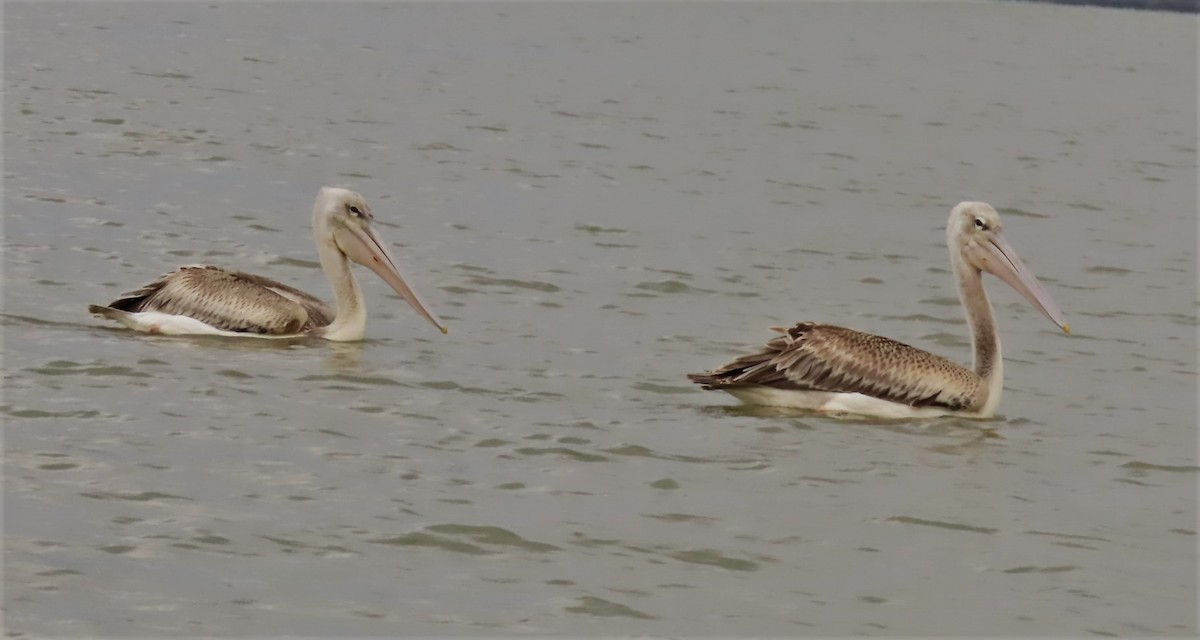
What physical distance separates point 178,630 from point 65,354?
3762mm

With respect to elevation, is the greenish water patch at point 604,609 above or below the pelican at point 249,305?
above

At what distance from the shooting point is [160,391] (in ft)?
29.8

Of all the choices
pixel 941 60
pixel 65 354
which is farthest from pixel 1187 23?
pixel 65 354

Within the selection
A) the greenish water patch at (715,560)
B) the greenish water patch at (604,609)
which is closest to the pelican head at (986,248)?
the greenish water patch at (715,560)

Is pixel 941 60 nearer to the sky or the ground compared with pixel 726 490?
nearer to the ground

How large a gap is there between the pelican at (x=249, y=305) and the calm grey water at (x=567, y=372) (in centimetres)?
13

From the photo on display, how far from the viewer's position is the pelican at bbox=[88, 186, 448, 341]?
405 inches

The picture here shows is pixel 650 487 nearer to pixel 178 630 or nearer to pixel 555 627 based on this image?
pixel 555 627

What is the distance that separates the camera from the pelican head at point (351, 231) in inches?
431

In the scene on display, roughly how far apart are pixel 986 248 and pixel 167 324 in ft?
12.5

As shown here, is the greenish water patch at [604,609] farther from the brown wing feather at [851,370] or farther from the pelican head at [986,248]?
the pelican head at [986,248]

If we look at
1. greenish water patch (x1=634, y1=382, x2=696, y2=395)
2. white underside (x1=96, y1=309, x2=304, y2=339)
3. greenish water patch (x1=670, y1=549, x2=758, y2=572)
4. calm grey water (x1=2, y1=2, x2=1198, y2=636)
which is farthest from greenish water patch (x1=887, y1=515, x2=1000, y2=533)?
white underside (x1=96, y1=309, x2=304, y2=339)

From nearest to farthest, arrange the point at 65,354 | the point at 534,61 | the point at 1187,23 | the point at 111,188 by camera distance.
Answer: the point at 65,354, the point at 111,188, the point at 534,61, the point at 1187,23

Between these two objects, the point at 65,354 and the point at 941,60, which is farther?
the point at 941,60
